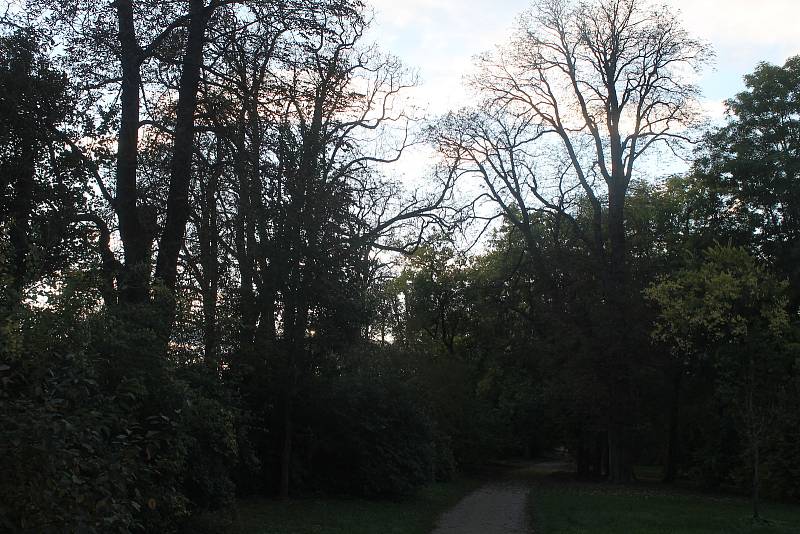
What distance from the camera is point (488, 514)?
1872 cm

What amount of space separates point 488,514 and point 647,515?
13.0 ft

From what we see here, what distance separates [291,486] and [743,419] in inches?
441

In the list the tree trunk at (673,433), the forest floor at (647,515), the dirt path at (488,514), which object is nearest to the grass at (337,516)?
the dirt path at (488,514)

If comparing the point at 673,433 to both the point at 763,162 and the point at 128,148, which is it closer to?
the point at 763,162

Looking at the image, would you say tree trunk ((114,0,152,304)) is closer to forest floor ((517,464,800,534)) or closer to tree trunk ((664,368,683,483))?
forest floor ((517,464,800,534))

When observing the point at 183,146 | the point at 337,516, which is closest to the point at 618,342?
the point at 337,516

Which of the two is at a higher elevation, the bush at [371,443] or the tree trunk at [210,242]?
the tree trunk at [210,242]

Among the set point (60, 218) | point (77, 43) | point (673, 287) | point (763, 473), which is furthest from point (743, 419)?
point (77, 43)

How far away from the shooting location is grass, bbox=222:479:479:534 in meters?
13.7

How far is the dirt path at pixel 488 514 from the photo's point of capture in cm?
1542

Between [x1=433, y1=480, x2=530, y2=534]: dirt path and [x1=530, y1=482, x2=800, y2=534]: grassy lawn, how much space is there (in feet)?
1.49

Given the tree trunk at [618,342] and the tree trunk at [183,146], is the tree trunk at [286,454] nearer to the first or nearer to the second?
the tree trunk at [183,146]

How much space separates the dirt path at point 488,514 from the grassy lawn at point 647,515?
0.46 metres

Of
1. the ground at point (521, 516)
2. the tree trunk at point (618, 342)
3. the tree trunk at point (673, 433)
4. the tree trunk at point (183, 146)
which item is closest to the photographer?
the ground at point (521, 516)
